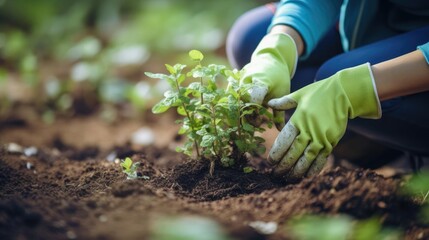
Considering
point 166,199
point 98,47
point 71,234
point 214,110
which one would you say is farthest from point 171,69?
point 98,47

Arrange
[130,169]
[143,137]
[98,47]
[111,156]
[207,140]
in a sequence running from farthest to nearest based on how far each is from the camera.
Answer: [98,47] < [143,137] < [111,156] < [130,169] < [207,140]

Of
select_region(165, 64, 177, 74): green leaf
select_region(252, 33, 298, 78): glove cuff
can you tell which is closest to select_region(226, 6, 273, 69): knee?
select_region(252, 33, 298, 78): glove cuff

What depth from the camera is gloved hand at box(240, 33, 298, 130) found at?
189cm

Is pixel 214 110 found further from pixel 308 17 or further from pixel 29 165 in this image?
pixel 29 165

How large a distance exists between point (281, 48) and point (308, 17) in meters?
0.24

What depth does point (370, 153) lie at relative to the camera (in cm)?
258

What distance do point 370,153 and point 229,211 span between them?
1.19 meters

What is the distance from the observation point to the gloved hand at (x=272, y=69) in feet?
6.21

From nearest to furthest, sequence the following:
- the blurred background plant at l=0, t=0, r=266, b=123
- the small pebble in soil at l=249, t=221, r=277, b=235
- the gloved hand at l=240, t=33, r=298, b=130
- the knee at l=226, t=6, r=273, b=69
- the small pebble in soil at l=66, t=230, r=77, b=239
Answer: the small pebble in soil at l=66, t=230, r=77, b=239, the small pebble in soil at l=249, t=221, r=277, b=235, the gloved hand at l=240, t=33, r=298, b=130, the knee at l=226, t=6, r=273, b=69, the blurred background plant at l=0, t=0, r=266, b=123

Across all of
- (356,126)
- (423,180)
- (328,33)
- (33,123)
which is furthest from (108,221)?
(33,123)

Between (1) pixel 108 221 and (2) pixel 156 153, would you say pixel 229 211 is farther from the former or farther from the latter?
(2) pixel 156 153

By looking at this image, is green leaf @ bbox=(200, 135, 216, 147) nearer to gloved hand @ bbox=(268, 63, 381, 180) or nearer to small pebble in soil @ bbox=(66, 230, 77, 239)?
gloved hand @ bbox=(268, 63, 381, 180)

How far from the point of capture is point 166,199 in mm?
1601

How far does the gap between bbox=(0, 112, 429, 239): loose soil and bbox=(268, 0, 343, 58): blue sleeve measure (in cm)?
55
